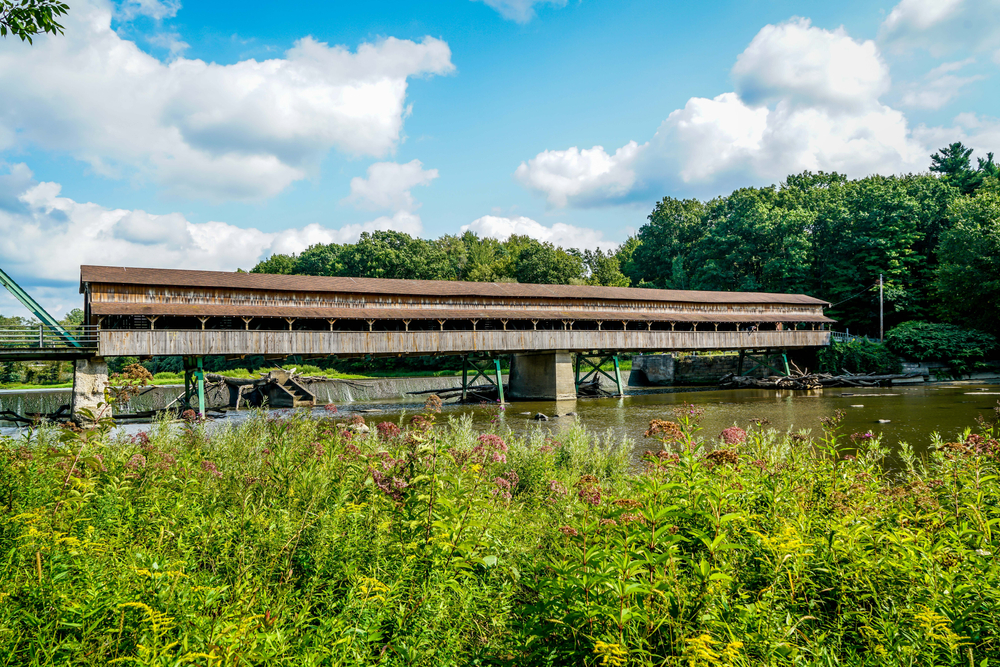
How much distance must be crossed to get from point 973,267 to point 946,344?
502 cm

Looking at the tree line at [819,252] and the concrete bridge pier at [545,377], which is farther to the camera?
the tree line at [819,252]

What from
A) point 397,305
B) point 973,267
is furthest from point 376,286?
point 973,267

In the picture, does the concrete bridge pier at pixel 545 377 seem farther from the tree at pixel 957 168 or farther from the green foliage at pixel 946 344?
the tree at pixel 957 168

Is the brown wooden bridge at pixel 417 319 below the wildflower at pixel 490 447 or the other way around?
the other way around

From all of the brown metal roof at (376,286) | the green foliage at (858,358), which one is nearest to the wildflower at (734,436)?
the brown metal roof at (376,286)

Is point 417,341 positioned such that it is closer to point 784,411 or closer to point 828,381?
point 784,411

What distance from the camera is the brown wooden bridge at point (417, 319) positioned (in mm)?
20891

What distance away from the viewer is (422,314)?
2594cm

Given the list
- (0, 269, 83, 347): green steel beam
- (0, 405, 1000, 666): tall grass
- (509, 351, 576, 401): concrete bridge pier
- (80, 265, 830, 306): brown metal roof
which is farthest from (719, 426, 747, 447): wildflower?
(509, 351, 576, 401): concrete bridge pier

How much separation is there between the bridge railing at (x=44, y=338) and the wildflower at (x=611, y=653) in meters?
21.7

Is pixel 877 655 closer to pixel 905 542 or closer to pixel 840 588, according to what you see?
pixel 840 588

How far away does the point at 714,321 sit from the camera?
1267 inches

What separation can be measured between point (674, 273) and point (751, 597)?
196ft

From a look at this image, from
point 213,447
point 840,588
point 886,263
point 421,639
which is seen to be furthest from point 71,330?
point 886,263
